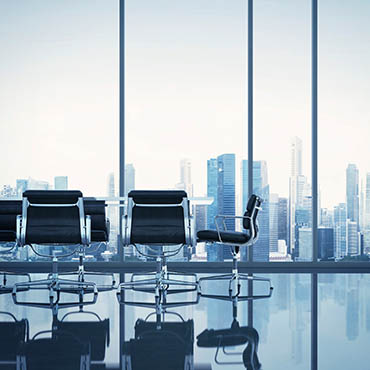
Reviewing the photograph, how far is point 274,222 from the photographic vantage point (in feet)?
22.5

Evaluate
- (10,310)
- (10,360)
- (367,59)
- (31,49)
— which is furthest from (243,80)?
(10,360)

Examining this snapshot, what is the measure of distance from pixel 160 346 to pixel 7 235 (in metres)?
2.38

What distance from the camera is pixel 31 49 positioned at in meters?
7.00

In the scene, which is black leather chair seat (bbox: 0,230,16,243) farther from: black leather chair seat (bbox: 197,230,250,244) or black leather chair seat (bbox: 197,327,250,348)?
black leather chair seat (bbox: 197,327,250,348)

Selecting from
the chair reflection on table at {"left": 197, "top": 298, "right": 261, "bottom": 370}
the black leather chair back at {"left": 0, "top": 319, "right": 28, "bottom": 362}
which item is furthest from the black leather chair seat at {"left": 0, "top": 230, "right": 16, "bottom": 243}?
the chair reflection on table at {"left": 197, "top": 298, "right": 261, "bottom": 370}

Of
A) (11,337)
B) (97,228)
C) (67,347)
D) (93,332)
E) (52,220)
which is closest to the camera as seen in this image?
(67,347)

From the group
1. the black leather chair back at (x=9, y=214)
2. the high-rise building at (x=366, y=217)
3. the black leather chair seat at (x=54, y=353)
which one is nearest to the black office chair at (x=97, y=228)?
the black leather chair back at (x=9, y=214)

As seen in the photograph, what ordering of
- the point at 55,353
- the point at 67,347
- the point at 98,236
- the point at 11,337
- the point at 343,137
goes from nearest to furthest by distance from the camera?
the point at 55,353 → the point at 67,347 → the point at 11,337 → the point at 98,236 → the point at 343,137

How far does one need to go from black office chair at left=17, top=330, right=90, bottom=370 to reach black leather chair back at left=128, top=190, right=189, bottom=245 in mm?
1315

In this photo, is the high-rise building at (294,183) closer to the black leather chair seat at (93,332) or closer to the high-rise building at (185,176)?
the high-rise building at (185,176)

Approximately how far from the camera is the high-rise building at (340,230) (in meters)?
6.88

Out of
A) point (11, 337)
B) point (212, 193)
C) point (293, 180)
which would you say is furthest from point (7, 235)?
point (293, 180)

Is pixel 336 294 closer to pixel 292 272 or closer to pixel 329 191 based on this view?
pixel 292 272

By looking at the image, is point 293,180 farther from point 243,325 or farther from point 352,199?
point 243,325
